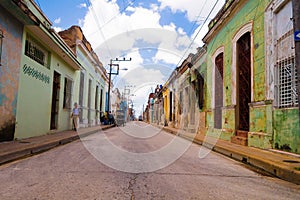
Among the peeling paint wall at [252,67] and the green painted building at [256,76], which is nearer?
the green painted building at [256,76]

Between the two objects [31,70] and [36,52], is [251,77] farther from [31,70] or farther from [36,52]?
[36,52]

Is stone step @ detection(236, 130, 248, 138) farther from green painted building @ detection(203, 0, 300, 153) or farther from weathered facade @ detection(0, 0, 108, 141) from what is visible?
weathered facade @ detection(0, 0, 108, 141)

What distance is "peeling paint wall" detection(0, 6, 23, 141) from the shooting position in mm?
7898

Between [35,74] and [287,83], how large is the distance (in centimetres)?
910

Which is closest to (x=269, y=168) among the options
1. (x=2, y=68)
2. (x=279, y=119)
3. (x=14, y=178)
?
(x=279, y=119)

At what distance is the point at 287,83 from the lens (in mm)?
6961

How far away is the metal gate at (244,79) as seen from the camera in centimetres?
962

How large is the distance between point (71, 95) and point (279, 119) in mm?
12841

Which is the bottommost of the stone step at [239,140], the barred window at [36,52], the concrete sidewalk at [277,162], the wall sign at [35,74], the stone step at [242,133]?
the concrete sidewalk at [277,162]

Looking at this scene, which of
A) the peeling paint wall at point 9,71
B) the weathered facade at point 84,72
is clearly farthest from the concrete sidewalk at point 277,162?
the weathered facade at point 84,72

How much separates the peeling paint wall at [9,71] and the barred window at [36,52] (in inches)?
36.6

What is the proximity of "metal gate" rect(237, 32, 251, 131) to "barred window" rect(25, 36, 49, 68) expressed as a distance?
836 cm

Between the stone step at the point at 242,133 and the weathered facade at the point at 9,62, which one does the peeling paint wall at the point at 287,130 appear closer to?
the stone step at the point at 242,133

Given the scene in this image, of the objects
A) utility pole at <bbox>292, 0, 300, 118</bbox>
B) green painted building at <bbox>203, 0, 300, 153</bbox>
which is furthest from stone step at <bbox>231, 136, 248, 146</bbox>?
utility pole at <bbox>292, 0, 300, 118</bbox>
